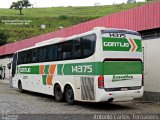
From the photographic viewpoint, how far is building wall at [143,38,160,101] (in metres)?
17.3

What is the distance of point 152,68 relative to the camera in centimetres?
1766

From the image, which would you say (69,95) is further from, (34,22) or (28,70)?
(34,22)

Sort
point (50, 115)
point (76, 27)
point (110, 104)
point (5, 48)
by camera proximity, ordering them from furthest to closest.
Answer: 1. point (5, 48)
2. point (76, 27)
3. point (110, 104)
4. point (50, 115)

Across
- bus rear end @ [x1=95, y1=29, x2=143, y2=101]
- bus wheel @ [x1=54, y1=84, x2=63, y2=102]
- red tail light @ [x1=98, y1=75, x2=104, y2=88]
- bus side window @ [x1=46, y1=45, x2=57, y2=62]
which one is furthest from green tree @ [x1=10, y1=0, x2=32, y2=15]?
red tail light @ [x1=98, y1=75, x2=104, y2=88]

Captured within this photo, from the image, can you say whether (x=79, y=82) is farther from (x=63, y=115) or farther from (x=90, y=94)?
(x=63, y=115)

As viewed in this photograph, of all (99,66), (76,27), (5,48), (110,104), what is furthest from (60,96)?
(5,48)

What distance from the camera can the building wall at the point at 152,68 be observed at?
56.6 feet

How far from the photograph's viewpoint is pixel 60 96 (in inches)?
690

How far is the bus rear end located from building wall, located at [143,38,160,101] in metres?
2.43

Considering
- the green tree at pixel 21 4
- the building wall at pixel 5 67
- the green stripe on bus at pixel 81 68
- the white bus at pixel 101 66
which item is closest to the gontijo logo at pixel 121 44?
the white bus at pixel 101 66

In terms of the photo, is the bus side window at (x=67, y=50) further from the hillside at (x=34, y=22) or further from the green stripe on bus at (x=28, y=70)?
the hillside at (x=34, y=22)

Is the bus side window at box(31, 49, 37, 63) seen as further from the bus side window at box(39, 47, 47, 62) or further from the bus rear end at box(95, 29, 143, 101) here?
the bus rear end at box(95, 29, 143, 101)

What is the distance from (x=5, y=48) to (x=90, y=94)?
32.8 meters

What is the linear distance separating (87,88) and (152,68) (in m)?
4.31
